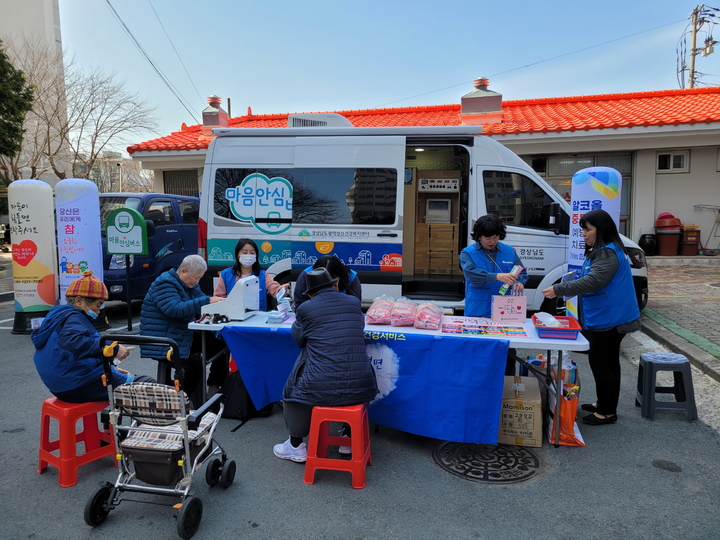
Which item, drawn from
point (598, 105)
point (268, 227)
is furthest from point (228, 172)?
point (598, 105)

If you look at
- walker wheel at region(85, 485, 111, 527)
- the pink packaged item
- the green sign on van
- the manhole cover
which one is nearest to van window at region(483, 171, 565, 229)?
the pink packaged item

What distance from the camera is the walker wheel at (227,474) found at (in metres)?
3.11

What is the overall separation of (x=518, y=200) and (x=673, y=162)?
7510mm

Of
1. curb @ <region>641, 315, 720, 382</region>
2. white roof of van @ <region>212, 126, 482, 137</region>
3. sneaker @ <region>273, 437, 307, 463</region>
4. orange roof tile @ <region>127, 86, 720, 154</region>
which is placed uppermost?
orange roof tile @ <region>127, 86, 720, 154</region>

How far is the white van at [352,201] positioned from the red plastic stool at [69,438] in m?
3.41

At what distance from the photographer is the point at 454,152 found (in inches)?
307

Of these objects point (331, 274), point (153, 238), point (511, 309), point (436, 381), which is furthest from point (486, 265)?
point (153, 238)

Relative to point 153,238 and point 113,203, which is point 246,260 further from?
point 113,203

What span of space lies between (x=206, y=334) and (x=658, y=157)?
1139cm

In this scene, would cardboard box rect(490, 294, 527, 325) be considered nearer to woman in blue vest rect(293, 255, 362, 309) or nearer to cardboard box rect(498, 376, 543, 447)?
cardboard box rect(498, 376, 543, 447)

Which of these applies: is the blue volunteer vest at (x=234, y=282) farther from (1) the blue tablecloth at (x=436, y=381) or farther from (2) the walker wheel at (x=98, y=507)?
(2) the walker wheel at (x=98, y=507)

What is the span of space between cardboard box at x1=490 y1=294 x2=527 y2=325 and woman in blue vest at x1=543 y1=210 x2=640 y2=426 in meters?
→ 0.21

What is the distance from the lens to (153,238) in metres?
8.60

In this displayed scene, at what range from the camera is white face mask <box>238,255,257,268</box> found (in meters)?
4.65
